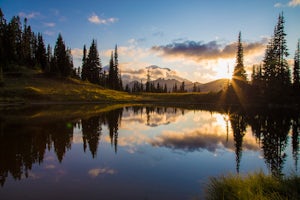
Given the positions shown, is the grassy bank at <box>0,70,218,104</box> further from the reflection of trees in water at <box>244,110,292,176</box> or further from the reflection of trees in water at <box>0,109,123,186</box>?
the reflection of trees in water at <box>244,110,292,176</box>

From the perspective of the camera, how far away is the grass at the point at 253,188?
21.3ft

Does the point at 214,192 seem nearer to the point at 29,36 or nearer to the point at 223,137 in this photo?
the point at 223,137

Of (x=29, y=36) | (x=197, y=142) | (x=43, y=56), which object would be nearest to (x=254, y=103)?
(x=197, y=142)

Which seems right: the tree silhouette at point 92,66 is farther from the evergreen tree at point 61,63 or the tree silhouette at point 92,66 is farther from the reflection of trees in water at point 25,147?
the reflection of trees in water at point 25,147

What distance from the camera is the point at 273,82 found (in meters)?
59.8

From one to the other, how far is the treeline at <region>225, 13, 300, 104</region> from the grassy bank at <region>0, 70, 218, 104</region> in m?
10.8

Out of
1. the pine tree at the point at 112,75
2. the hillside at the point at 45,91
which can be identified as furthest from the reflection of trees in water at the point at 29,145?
the pine tree at the point at 112,75

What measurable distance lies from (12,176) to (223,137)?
17.1m

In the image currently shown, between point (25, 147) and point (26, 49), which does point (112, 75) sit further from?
point (25, 147)

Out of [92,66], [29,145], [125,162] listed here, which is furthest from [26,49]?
[125,162]

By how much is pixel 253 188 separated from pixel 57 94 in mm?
70151

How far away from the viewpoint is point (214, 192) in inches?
297

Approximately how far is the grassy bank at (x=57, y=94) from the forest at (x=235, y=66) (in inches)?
141

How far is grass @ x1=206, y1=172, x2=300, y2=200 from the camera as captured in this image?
256 inches
